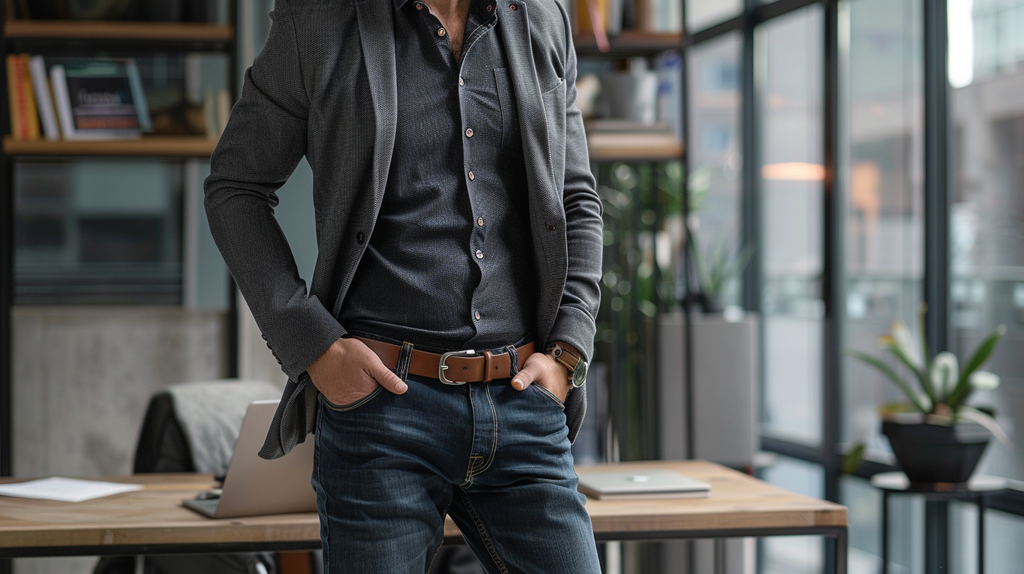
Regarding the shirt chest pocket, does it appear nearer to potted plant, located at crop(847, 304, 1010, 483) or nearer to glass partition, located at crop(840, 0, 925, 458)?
potted plant, located at crop(847, 304, 1010, 483)

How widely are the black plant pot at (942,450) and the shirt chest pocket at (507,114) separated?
2123 mm

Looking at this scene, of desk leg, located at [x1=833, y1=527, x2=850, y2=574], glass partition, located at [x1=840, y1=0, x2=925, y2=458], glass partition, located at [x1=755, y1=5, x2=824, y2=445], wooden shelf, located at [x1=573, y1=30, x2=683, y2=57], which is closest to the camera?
desk leg, located at [x1=833, y1=527, x2=850, y2=574]

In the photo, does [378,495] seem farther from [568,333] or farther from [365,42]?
[365,42]

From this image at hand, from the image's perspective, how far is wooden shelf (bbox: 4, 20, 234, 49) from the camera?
3055 mm

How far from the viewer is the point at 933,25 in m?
3.60

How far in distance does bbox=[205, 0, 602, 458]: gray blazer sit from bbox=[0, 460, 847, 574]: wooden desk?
0.35m

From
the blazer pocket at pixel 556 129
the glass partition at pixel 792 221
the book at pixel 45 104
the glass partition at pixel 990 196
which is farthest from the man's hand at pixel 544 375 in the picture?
the glass partition at pixel 792 221

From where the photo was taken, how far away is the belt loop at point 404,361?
1.14m

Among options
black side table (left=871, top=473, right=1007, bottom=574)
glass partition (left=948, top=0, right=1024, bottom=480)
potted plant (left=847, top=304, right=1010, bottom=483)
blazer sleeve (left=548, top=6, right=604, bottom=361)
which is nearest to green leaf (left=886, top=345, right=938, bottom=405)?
potted plant (left=847, top=304, right=1010, bottom=483)

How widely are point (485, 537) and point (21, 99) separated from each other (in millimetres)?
2617

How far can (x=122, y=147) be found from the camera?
309 cm

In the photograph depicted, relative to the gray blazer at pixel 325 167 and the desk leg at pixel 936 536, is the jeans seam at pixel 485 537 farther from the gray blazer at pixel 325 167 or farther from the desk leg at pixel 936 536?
the desk leg at pixel 936 536

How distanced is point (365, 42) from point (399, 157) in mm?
153

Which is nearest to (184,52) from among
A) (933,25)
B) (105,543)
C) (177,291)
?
(177,291)
